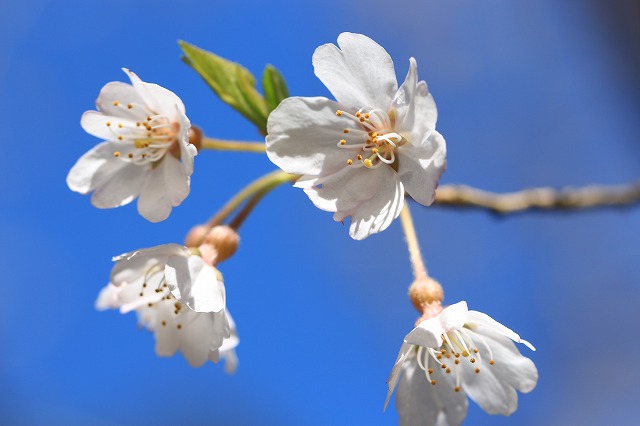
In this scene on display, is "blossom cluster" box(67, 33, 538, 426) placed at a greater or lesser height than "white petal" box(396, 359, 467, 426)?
greater

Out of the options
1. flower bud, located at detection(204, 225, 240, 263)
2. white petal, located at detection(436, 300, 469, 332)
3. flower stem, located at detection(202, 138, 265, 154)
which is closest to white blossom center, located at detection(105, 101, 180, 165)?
flower stem, located at detection(202, 138, 265, 154)

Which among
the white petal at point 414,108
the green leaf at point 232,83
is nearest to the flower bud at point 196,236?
the green leaf at point 232,83

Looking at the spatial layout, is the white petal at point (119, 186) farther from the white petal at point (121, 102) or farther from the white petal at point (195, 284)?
the white petal at point (195, 284)

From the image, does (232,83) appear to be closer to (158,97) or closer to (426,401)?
(158,97)

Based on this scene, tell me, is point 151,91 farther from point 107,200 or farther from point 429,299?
point 429,299

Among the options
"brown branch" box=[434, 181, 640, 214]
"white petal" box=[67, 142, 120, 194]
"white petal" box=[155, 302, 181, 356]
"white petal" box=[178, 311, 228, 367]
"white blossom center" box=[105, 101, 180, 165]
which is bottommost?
"white petal" box=[178, 311, 228, 367]

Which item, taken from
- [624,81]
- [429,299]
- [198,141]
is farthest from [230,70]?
[624,81]

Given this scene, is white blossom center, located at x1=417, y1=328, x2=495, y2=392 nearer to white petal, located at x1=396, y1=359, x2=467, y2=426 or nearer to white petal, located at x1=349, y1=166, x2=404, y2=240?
white petal, located at x1=396, y1=359, x2=467, y2=426

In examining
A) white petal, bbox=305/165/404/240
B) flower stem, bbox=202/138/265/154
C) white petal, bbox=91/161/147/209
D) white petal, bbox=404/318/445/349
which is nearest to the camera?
white petal, bbox=404/318/445/349
